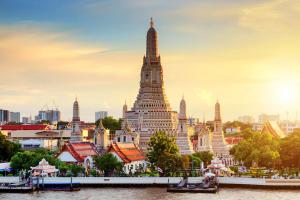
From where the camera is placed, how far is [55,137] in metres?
99.8

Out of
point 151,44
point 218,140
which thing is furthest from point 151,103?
→ point 218,140

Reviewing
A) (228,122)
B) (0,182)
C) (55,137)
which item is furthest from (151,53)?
(228,122)

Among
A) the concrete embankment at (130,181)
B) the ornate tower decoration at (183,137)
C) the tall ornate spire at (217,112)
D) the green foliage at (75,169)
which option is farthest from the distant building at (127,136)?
Answer: the concrete embankment at (130,181)

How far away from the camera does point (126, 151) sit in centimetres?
6575

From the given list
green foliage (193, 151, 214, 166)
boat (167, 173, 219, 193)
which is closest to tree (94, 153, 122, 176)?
boat (167, 173, 219, 193)

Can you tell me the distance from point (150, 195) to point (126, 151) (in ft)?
63.6

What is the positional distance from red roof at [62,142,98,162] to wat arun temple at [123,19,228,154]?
41.1 ft

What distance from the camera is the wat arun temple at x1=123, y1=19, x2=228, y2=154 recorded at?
8038 cm

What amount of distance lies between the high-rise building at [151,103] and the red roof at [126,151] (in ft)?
37.2

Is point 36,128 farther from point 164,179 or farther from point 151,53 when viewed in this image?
point 164,179

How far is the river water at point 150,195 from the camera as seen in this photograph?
147 feet

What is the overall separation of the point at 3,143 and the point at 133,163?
13222mm

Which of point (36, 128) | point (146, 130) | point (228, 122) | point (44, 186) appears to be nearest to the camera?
point (44, 186)

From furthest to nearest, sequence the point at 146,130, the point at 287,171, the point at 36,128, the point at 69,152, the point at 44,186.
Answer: the point at 36,128 < the point at 146,130 < the point at 69,152 < the point at 287,171 < the point at 44,186
